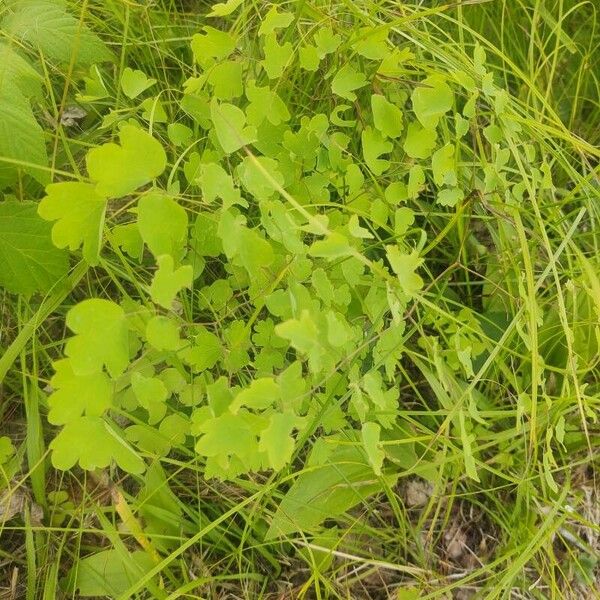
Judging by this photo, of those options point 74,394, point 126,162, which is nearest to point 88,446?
point 74,394

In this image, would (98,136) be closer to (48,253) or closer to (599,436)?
(48,253)

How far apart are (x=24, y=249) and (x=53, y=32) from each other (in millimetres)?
340

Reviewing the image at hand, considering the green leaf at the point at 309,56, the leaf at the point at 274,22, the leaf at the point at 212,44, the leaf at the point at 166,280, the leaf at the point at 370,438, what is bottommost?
the leaf at the point at 370,438

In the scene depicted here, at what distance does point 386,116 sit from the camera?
95cm

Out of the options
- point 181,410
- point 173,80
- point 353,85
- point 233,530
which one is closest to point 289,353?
point 181,410

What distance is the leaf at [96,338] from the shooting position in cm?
66

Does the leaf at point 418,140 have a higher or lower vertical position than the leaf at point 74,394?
higher

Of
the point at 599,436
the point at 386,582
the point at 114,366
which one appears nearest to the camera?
the point at 114,366

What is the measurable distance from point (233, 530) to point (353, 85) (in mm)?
704

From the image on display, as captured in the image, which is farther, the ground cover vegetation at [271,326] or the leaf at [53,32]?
the leaf at [53,32]

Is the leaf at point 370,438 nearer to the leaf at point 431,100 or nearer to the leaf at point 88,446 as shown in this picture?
the leaf at point 88,446

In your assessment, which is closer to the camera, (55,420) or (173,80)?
(55,420)

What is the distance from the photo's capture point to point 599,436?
4.07ft

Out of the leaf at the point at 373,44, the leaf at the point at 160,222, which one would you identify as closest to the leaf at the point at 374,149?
the leaf at the point at 373,44
